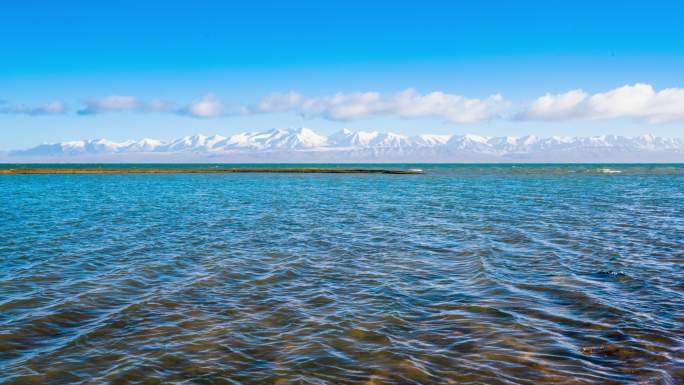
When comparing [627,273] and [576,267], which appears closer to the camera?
[627,273]

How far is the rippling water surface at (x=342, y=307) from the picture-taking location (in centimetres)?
941

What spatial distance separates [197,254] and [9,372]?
11.7 meters

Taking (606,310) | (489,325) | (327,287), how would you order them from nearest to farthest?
(489,325) → (606,310) → (327,287)

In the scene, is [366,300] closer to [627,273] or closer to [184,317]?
[184,317]

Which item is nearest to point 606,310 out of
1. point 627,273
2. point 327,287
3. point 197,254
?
point 627,273

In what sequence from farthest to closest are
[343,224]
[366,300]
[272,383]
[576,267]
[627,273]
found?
[343,224] < [576,267] < [627,273] < [366,300] < [272,383]

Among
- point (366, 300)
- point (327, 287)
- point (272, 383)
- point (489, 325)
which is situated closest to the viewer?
point (272, 383)

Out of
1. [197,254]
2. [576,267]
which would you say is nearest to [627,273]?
[576,267]

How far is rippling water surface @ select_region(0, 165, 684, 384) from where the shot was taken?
9.41m

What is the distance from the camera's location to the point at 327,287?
15.4 meters

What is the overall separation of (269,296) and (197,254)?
7.61 m

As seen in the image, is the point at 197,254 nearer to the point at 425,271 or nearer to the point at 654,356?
the point at 425,271

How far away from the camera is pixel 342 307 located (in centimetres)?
1323

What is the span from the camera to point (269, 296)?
14.4 m
